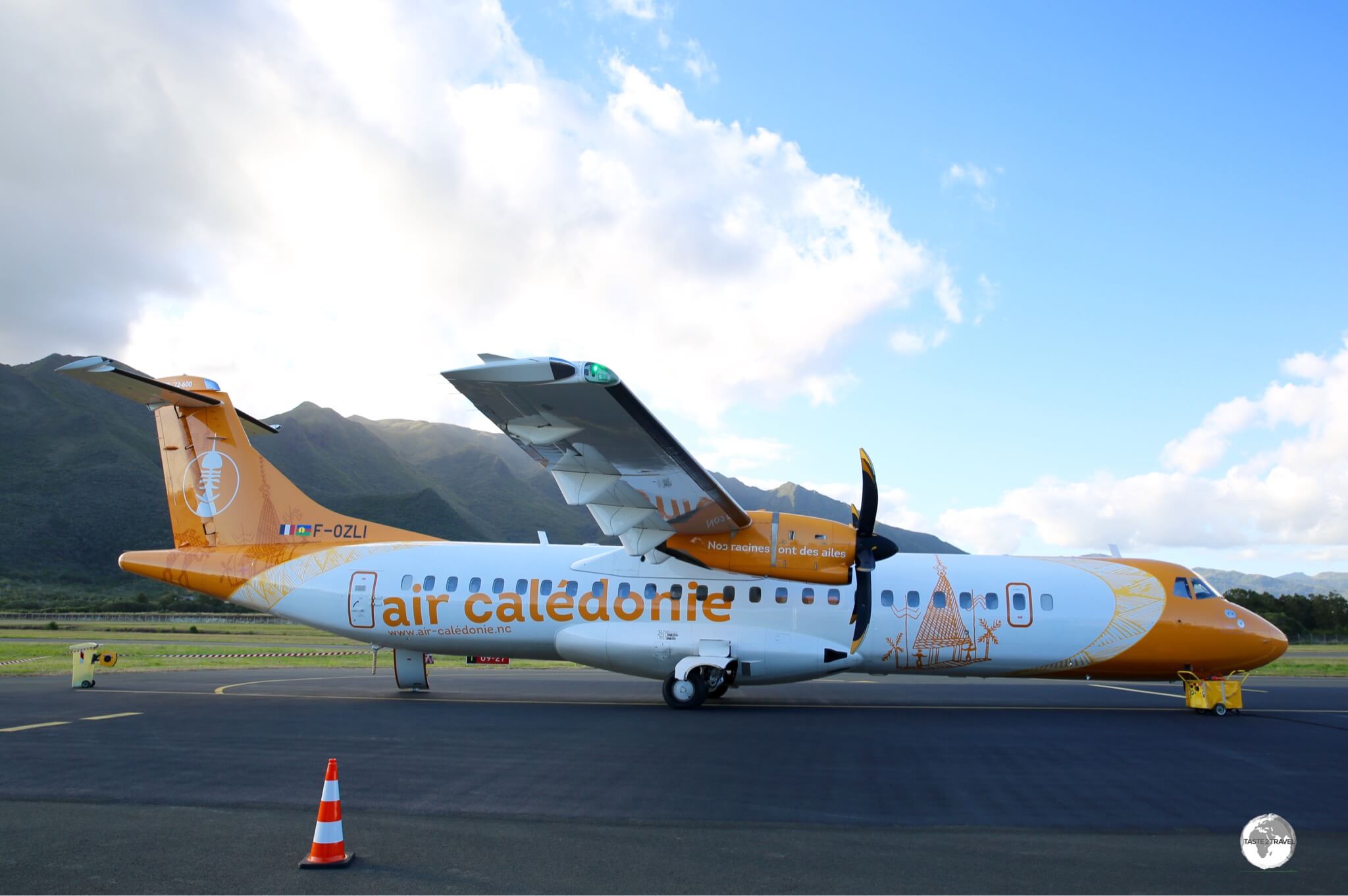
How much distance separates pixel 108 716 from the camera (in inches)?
502

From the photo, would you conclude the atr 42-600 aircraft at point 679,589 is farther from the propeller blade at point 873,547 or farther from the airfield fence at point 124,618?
the airfield fence at point 124,618

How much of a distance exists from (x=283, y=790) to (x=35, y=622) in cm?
→ 5524

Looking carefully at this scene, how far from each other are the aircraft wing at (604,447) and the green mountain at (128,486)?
55.6 metres

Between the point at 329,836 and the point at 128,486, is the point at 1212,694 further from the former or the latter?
the point at 128,486

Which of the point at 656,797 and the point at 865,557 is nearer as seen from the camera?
the point at 656,797

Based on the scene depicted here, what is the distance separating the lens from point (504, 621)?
15.9 metres

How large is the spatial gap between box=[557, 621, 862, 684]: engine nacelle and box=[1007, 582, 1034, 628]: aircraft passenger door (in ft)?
10.1

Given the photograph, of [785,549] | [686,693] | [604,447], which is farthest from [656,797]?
[785,549]

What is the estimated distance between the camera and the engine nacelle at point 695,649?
587 inches

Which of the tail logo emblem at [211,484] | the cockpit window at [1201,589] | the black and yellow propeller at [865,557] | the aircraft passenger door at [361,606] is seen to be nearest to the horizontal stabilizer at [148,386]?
the tail logo emblem at [211,484]

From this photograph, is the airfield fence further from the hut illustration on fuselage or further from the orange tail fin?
the hut illustration on fuselage

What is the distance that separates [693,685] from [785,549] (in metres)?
3.06

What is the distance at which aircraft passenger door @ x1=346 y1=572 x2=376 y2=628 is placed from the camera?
16297 mm

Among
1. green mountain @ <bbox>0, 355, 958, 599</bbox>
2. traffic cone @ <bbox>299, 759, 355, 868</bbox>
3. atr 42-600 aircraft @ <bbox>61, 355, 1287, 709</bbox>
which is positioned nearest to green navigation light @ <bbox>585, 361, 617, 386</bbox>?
atr 42-600 aircraft @ <bbox>61, 355, 1287, 709</bbox>
